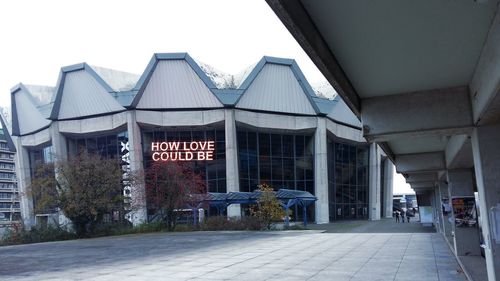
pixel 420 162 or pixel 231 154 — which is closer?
pixel 420 162

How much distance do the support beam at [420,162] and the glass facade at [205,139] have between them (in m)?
34.4

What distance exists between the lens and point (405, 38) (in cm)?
589

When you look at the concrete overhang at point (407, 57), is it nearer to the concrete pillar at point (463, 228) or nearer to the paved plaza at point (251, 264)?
the paved plaza at point (251, 264)

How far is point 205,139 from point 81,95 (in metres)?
14.7

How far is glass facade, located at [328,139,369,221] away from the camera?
59250 millimetres

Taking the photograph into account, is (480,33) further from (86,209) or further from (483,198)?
(86,209)

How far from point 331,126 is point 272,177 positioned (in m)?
9.48

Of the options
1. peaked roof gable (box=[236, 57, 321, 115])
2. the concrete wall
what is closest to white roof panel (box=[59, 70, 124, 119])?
the concrete wall

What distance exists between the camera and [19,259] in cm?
1961

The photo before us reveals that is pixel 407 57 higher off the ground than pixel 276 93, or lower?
lower

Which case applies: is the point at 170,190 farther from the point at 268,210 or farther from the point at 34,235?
the point at 34,235

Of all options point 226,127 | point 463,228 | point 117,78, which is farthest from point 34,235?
point 463,228

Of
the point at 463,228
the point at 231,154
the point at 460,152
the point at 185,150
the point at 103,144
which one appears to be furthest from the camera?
the point at 103,144

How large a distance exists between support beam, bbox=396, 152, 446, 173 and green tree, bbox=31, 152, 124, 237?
72.8ft
